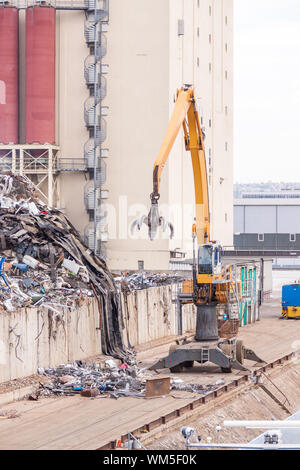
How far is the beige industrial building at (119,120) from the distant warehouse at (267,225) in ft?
125

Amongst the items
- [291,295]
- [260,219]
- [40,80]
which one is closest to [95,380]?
[291,295]

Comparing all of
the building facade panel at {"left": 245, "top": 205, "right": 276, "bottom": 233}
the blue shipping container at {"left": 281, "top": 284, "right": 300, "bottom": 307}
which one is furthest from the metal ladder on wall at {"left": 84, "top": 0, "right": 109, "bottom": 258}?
the building facade panel at {"left": 245, "top": 205, "right": 276, "bottom": 233}

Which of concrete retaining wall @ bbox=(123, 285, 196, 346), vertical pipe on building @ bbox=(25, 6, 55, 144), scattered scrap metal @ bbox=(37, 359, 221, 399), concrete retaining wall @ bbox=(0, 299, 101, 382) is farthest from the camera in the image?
vertical pipe on building @ bbox=(25, 6, 55, 144)

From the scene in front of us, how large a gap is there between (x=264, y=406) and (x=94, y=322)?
8053 millimetres

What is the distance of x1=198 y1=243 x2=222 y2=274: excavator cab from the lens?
3534cm

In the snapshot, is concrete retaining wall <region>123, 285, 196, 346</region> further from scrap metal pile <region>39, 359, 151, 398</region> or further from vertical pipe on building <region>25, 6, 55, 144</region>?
vertical pipe on building <region>25, 6, 55, 144</region>

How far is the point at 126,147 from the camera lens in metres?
69.9

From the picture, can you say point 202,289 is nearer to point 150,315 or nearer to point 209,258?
point 209,258

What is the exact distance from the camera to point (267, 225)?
366 feet

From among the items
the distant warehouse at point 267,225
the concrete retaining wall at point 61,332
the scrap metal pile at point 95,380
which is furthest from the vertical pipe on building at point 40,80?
the distant warehouse at point 267,225

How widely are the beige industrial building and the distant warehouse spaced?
125ft

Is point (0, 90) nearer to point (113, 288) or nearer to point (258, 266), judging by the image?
point (258, 266)

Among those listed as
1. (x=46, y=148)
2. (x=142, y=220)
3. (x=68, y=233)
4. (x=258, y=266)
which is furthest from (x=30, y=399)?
(x=46, y=148)
